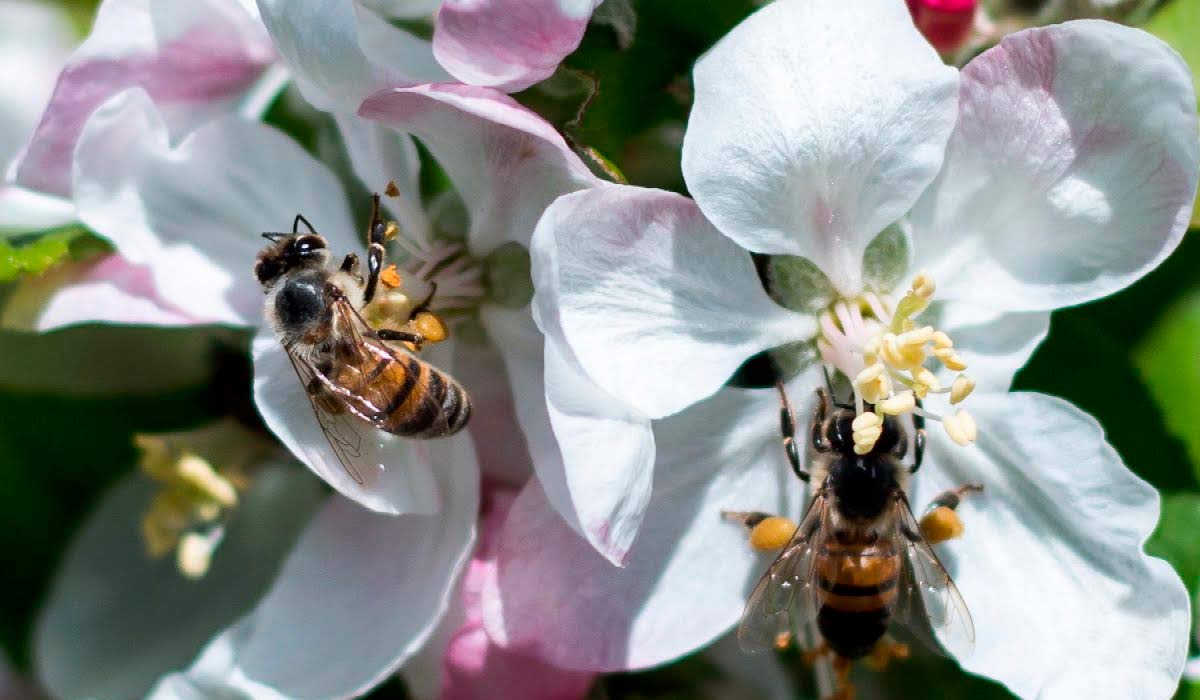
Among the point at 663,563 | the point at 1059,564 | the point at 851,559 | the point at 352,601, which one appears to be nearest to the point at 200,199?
the point at 352,601

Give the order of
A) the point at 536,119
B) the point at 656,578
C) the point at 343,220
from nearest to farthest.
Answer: the point at 536,119
the point at 656,578
the point at 343,220

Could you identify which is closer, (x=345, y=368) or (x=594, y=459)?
(x=594, y=459)

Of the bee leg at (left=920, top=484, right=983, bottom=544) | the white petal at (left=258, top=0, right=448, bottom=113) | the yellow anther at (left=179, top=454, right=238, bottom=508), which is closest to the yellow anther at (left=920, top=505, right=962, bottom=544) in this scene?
the bee leg at (left=920, top=484, right=983, bottom=544)

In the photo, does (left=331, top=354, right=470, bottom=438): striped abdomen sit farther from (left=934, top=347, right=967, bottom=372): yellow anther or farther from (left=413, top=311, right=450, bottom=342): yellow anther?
(left=934, top=347, right=967, bottom=372): yellow anther

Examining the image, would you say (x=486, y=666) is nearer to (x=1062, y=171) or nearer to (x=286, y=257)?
(x=286, y=257)

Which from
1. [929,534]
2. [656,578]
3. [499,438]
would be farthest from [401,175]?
[929,534]

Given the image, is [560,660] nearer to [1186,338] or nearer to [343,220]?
[343,220]

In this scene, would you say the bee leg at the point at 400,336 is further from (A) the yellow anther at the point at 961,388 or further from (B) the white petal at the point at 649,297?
(A) the yellow anther at the point at 961,388
